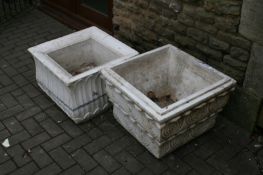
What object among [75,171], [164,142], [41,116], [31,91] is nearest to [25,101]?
[31,91]

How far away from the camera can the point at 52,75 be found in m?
4.89

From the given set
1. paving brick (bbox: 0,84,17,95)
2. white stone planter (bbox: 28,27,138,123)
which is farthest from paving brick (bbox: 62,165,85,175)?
paving brick (bbox: 0,84,17,95)

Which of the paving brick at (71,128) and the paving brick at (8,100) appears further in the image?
the paving brick at (8,100)

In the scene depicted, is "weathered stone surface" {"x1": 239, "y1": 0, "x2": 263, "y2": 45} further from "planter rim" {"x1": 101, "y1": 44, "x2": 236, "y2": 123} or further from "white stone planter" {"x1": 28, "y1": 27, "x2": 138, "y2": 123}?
"white stone planter" {"x1": 28, "y1": 27, "x2": 138, "y2": 123}

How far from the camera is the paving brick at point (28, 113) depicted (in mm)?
5043

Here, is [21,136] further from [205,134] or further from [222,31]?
[222,31]

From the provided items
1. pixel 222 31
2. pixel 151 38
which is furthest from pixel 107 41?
pixel 222 31

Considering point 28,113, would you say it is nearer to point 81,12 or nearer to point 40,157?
point 40,157

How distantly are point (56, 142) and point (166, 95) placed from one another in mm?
1579

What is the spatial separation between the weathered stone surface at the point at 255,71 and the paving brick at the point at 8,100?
3.16m

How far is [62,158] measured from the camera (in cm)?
443

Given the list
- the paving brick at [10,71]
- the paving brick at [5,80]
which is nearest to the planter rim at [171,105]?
the paving brick at [5,80]

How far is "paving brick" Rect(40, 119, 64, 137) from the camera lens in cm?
480

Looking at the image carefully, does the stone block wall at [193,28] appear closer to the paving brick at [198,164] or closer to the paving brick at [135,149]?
the paving brick at [198,164]
